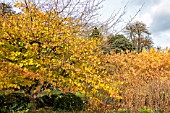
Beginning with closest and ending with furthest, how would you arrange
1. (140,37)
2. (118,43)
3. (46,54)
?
(46,54), (118,43), (140,37)

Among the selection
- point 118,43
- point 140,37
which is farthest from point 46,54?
point 140,37

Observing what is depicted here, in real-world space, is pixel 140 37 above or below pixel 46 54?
above

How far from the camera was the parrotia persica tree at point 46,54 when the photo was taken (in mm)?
4875

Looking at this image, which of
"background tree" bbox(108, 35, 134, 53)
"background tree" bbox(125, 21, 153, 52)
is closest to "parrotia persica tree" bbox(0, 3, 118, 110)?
"background tree" bbox(108, 35, 134, 53)

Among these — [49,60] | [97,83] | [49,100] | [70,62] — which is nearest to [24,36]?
[49,60]

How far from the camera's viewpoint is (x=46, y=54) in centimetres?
518

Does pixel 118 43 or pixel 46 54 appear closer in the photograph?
pixel 46 54

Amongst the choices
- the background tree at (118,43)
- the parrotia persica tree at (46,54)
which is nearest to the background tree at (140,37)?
the background tree at (118,43)

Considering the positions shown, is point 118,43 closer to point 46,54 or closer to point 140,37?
point 140,37

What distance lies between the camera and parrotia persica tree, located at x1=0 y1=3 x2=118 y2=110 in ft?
16.0

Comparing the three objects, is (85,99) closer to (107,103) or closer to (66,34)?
(107,103)

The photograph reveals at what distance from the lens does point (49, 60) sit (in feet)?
16.2

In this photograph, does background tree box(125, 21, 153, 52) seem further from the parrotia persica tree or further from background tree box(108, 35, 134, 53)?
the parrotia persica tree

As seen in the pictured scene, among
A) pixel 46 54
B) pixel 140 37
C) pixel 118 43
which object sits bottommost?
pixel 46 54
